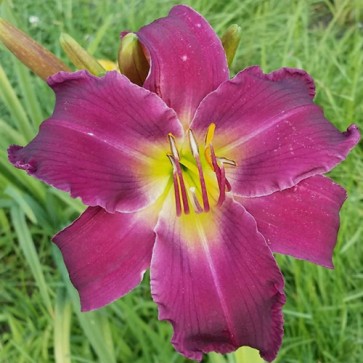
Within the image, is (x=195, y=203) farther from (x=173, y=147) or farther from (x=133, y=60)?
(x=133, y=60)

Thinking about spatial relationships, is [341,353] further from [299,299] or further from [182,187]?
[182,187]

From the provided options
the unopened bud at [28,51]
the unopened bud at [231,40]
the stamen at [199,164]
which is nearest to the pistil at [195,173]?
the stamen at [199,164]

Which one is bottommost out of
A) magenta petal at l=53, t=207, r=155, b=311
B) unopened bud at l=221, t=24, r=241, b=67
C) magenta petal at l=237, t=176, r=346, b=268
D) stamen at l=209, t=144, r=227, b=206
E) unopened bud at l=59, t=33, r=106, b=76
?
magenta petal at l=237, t=176, r=346, b=268

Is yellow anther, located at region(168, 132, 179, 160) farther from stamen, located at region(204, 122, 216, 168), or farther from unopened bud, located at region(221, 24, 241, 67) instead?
unopened bud, located at region(221, 24, 241, 67)

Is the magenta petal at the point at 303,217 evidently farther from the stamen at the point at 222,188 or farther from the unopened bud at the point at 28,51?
the unopened bud at the point at 28,51

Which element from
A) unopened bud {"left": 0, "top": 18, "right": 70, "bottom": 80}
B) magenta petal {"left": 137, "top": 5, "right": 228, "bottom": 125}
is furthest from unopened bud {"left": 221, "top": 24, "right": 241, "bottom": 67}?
unopened bud {"left": 0, "top": 18, "right": 70, "bottom": 80}

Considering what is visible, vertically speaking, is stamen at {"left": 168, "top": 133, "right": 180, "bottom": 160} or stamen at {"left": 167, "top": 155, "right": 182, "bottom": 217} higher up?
stamen at {"left": 168, "top": 133, "right": 180, "bottom": 160}

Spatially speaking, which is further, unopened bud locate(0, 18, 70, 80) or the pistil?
unopened bud locate(0, 18, 70, 80)

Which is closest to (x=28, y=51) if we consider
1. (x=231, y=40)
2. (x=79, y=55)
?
(x=79, y=55)
